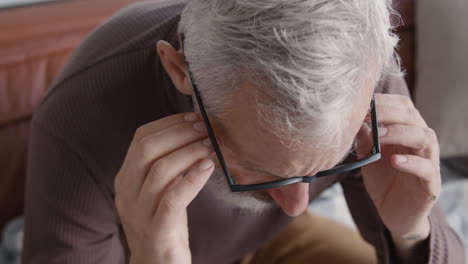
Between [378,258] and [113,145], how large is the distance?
0.59 metres

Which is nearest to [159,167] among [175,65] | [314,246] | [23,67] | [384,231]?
[175,65]

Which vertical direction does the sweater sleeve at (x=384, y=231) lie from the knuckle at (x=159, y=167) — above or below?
below

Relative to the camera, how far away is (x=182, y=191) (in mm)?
660

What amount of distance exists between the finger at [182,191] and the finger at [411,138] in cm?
25

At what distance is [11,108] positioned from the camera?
1272mm

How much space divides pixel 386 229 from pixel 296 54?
0.56 meters

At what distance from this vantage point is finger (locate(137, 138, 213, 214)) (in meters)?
0.64

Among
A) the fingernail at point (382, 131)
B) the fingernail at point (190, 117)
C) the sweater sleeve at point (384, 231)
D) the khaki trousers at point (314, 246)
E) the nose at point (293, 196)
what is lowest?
the khaki trousers at point (314, 246)

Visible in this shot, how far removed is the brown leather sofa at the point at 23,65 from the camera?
1257 mm

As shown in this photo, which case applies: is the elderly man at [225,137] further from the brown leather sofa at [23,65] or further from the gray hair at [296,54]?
the brown leather sofa at [23,65]

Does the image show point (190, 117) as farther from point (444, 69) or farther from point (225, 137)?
point (444, 69)

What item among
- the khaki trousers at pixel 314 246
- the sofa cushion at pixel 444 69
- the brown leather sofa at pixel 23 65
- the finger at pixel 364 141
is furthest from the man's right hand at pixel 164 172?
the sofa cushion at pixel 444 69

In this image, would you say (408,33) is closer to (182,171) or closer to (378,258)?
(378,258)

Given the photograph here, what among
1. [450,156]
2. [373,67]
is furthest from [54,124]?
[450,156]
